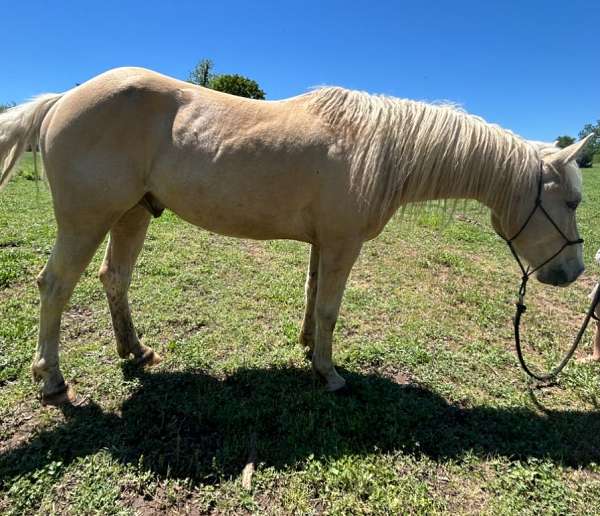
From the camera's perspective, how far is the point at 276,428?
241cm

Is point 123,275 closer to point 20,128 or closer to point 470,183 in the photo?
point 20,128

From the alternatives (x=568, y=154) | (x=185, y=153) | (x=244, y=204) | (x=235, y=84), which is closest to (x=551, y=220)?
(x=568, y=154)

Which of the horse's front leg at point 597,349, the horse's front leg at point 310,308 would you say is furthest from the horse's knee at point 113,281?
the horse's front leg at point 597,349

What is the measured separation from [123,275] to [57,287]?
0.55 meters

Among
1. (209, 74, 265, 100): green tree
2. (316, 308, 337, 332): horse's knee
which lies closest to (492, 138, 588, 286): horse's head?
(316, 308, 337, 332): horse's knee

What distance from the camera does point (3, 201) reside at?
9078 millimetres

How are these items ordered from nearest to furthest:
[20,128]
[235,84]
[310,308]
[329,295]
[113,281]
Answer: [20,128]
[329,295]
[113,281]
[310,308]
[235,84]

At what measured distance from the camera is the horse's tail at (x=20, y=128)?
2471 mm

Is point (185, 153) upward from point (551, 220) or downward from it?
upward

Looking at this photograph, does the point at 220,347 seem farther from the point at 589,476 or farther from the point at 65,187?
the point at 589,476

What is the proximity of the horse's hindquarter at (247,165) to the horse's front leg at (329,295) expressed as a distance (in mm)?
225

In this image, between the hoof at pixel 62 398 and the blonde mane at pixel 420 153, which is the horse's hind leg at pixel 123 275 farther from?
the blonde mane at pixel 420 153

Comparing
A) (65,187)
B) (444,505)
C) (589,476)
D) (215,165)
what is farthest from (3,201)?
(589,476)

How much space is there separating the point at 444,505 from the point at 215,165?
93.5 inches
